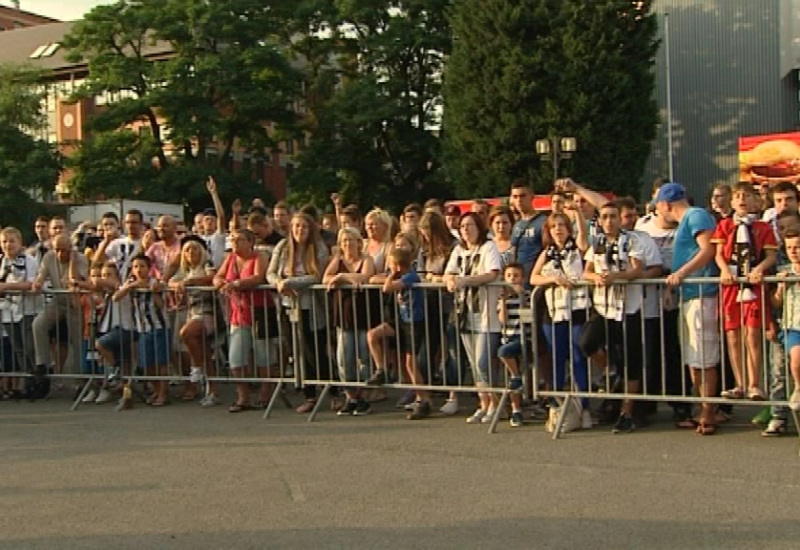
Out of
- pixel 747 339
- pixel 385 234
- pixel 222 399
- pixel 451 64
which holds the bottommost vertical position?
pixel 222 399

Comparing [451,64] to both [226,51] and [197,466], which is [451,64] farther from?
[197,466]

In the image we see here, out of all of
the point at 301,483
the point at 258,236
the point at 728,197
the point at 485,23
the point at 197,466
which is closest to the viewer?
the point at 301,483

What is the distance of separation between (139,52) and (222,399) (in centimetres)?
4242

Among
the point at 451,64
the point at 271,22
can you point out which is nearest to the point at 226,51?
the point at 271,22

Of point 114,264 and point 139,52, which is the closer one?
point 114,264

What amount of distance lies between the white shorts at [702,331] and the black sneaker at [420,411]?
2517 mm

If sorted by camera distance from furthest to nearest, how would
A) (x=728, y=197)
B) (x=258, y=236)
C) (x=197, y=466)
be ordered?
(x=258, y=236)
(x=728, y=197)
(x=197, y=466)

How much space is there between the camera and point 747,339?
8289mm

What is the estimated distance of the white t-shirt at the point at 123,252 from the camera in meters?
12.1

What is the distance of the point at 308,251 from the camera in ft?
34.7

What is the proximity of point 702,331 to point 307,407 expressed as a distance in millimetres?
3897

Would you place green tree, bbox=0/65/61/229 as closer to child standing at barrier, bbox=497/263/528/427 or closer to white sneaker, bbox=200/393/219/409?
white sneaker, bbox=200/393/219/409

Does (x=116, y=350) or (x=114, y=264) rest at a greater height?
(x=114, y=264)

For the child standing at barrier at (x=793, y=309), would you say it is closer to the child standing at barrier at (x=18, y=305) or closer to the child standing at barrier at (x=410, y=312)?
the child standing at barrier at (x=410, y=312)
